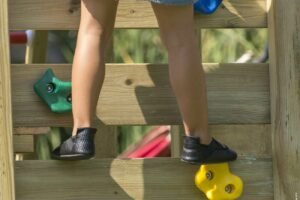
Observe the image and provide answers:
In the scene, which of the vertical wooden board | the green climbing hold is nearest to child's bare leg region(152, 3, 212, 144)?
the green climbing hold

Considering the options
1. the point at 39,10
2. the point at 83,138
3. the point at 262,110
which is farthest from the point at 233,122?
the point at 39,10

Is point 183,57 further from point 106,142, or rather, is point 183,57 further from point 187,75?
point 106,142

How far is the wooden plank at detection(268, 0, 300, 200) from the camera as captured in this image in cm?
402

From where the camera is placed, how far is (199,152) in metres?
3.85

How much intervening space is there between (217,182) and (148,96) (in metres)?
0.50

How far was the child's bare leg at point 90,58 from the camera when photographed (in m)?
3.81

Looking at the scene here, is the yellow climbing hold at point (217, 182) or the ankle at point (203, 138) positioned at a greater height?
the ankle at point (203, 138)

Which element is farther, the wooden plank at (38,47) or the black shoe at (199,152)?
the wooden plank at (38,47)

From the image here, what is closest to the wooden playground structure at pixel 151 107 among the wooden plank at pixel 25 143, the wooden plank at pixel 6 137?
the wooden plank at pixel 6 137

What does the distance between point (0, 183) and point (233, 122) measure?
107 cm

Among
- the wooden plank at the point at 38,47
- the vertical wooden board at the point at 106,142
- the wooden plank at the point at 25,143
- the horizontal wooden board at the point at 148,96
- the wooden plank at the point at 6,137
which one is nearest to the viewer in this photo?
the wooden plank at the point at 6,137

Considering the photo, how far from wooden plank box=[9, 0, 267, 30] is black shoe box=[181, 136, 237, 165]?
0.60 m

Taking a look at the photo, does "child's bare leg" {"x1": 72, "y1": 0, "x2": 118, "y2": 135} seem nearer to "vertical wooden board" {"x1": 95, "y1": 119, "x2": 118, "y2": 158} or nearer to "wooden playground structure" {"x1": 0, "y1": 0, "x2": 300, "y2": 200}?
"wooden playground structure" {"x1": 0, "y1": 0, "x2": 300, "y2": 200}

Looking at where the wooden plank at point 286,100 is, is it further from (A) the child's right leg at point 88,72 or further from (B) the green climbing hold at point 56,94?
(B) the green climbing hold at point 56,94
